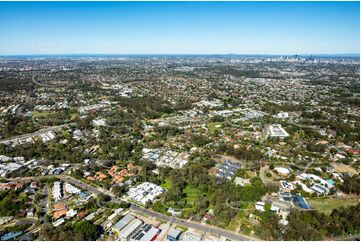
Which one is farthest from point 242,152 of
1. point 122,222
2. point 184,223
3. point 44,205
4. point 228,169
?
point 44,205

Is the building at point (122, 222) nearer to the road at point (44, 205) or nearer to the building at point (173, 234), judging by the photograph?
the building at point (173, 234)

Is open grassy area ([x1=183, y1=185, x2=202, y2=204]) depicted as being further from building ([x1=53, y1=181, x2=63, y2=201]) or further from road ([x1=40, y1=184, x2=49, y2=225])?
road ([x1=40, y1=184, x2=49, y2=225])

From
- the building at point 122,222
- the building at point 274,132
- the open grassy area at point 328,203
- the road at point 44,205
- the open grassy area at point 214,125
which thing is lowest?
the road at point 44,205

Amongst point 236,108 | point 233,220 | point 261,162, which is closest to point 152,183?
point 233,220

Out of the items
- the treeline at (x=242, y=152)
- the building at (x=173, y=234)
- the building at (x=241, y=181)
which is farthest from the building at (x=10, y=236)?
the treeline at (x=242, y=152)

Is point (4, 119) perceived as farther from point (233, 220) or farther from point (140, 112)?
point (233, 220)

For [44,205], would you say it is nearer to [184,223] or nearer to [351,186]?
[184,223]
